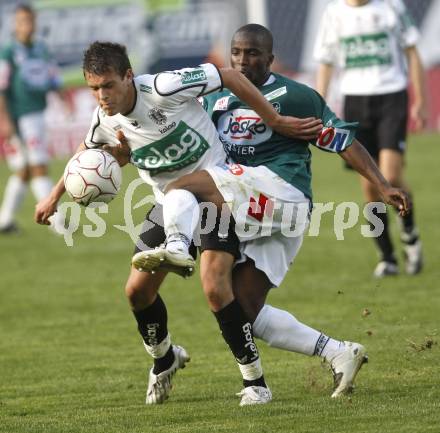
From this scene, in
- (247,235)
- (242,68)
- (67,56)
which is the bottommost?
(67,56)

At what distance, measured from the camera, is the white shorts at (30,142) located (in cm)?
1495

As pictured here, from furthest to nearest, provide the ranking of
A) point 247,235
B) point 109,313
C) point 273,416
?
point 109,313 < point 247,235 < point 273,416

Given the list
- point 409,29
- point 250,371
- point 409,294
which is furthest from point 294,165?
point 409,29

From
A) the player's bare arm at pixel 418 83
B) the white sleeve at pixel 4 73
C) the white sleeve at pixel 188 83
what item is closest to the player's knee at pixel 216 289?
the white sleeve at pixel 188 83

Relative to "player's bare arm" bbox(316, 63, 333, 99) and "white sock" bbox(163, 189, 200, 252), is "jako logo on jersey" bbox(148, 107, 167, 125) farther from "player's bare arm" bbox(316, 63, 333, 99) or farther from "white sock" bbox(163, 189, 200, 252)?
"player's bare arm" bbox(316, 63, 333, 99)

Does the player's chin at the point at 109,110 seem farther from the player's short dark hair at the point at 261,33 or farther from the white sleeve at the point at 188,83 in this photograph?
the player's short dark hair at the point at 261,33

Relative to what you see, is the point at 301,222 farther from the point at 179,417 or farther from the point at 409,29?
the point at 409,29

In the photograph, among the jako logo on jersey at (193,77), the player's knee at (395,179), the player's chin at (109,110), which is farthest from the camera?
the player's knee at (395,179)

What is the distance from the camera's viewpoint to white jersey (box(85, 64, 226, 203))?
6094mm

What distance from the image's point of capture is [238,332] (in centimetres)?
608

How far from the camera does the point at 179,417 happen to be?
19.5 feet

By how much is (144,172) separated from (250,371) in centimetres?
120

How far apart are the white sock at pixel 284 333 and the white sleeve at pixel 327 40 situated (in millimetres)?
4811

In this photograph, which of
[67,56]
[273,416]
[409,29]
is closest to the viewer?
[273,416]
